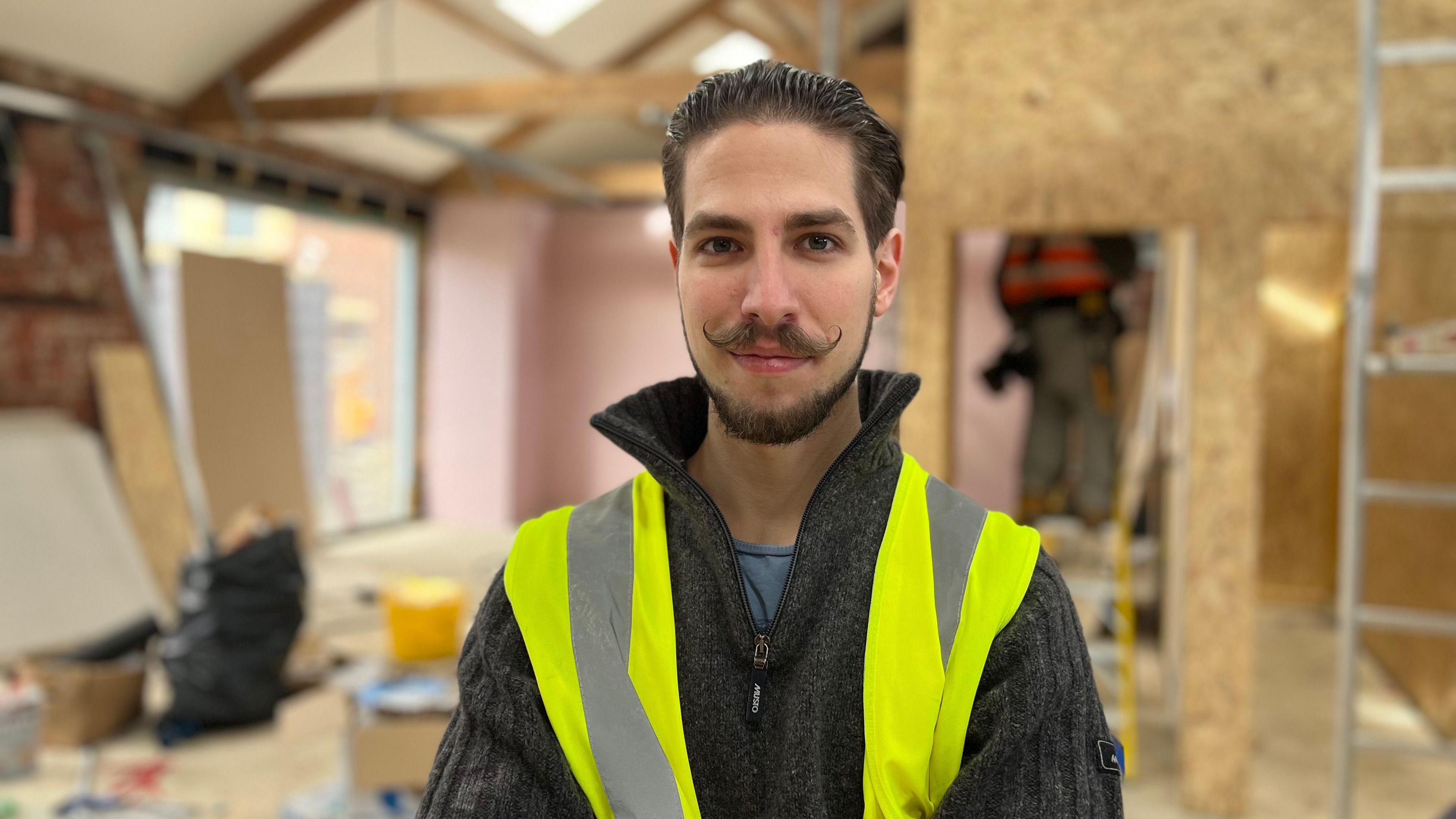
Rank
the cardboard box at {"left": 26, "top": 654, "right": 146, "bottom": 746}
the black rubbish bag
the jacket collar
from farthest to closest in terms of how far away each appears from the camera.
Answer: the black rubbish bag
the cardboard box at {"left": 26, "top": 654, "right": 146, "bottom": 746}
the jacket collar

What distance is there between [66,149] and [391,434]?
157 inches

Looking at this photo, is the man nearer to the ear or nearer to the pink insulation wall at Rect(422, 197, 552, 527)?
the ear

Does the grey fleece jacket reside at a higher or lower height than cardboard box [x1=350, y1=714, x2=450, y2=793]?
higher

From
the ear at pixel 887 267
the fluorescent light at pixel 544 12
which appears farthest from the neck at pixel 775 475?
the fluorescent light at pixel 544 12

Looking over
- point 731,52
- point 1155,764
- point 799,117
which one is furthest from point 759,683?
point 731,52

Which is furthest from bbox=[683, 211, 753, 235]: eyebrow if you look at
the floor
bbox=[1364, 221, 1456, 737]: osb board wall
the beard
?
bbox=[1364, 221, 1456, 737]: osb board wall

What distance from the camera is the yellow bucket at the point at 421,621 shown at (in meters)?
3.22

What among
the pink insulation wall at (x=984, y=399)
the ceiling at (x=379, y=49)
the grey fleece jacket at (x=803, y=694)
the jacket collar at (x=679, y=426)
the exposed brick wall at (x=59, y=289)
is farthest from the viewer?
the pink insulation wall at (x=984, y=399)

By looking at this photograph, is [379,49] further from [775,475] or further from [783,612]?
[783,612]

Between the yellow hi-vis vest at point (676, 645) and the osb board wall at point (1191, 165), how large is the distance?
7.85 ft

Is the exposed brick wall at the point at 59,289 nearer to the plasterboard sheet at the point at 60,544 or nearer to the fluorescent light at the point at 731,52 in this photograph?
the plasterboard sheet at the point at 60,544

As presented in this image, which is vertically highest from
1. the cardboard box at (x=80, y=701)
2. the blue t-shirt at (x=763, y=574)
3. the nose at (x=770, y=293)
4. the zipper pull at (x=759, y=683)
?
the nose at (x=770, y=293)

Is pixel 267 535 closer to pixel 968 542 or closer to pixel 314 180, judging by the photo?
pixel 968 542

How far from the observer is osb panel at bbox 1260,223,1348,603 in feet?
22.8
